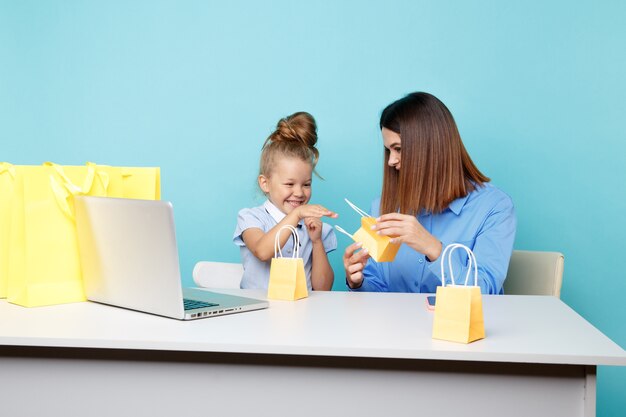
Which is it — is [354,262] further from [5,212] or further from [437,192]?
[5,212]

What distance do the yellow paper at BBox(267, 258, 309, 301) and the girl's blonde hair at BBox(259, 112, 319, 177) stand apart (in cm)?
80

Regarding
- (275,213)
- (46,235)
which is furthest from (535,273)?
(46,235)

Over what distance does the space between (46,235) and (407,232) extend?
2.94 ft

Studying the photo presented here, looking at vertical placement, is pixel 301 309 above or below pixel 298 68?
below

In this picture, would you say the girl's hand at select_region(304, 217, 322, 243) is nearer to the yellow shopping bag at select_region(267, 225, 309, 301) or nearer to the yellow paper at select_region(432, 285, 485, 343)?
the yellow shopping bag at select_region(267, 225, 309, 301)

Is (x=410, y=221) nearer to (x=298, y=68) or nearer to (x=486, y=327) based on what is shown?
(x=486, y=327)

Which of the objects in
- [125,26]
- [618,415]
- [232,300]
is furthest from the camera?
[125,26]

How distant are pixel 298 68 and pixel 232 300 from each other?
1.68 m

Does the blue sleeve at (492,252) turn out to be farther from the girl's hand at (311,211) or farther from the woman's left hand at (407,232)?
the girl's hand at (311,211)

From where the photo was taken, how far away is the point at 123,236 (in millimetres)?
1463

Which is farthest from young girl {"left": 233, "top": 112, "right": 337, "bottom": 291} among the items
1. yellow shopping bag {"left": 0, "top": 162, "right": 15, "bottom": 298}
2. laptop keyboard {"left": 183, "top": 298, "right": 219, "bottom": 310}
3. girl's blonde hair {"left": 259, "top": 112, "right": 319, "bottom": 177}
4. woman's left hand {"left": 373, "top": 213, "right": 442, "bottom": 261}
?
yellow shopping bag {"left": 0, "top": 162, "right": 15, "bottom": 298}

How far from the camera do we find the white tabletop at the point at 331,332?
1.13m

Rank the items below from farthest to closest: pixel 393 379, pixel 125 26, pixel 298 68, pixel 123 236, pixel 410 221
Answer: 1. pixel 125 26
2. pixel 298 68
3. pixel 410 221
4. pixel 123 236
5. pixel 393 379

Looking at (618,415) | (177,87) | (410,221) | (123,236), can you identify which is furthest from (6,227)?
(618,415)
